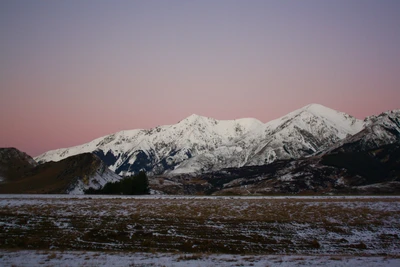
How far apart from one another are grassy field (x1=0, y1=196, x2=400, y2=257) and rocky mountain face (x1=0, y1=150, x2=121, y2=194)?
375ft

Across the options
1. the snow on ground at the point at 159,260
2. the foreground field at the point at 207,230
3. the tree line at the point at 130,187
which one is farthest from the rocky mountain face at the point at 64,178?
the snow on ground at the point at 159,260

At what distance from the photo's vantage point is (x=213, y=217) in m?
44.4

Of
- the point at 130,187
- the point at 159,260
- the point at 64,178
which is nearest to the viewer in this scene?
the point at 159,260

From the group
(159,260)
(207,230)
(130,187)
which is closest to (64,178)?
(130,187)

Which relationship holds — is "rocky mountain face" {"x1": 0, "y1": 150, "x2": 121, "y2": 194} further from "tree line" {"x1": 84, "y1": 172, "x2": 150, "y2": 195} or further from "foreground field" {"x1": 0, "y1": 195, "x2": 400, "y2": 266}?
"foreground field" {"x1": 0, "y1": 195, "x2": 400, "y2": 266}

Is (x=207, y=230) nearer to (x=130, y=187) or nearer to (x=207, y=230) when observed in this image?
(x=207, y=230)

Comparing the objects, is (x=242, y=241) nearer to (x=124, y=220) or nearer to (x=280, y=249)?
(x=280, y=249)

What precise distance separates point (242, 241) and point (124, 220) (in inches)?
607

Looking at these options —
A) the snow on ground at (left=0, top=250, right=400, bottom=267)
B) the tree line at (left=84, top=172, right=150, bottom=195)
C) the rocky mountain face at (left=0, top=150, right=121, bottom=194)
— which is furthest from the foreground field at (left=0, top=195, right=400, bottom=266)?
the rocky mountain face at (left=0, top=150, right=121, bottom=194)

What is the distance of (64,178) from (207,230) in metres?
146

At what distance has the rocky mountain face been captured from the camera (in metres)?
159

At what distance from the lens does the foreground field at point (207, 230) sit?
3219 centimetres

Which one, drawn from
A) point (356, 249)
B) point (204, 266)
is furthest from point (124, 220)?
point (356, 249)

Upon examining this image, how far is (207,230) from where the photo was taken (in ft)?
125
